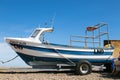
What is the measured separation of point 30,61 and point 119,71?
553 centimetres

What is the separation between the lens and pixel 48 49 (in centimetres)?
1980

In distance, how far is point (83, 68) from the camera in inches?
782

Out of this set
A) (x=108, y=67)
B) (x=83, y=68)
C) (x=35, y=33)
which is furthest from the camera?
(x=108, y=67)

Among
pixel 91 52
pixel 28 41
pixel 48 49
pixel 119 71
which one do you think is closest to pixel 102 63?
pixel 91 52

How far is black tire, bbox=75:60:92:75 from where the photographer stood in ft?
64.4

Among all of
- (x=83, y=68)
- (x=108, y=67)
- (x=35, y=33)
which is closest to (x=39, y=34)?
(x=35, y=33)

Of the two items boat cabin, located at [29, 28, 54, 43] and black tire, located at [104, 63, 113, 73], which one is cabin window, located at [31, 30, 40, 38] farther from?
black tire, located at [104, 63, 113, 73]

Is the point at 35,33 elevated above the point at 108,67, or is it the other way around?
the point at 35,33

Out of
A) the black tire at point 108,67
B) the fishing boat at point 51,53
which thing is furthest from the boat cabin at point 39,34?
the black tire at point 108,67

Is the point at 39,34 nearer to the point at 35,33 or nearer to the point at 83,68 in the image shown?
the point at 35,33

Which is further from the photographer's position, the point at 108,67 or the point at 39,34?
the point at 108,67

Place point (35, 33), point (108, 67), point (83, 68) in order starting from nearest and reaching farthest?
point (83, 68)
point (35, 33)
point (108, 67)

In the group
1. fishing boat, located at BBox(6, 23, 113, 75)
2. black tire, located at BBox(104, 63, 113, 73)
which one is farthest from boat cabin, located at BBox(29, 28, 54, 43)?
black tire, located at BBox(104, 63, 113, 73)

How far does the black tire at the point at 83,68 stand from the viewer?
1962 cm
